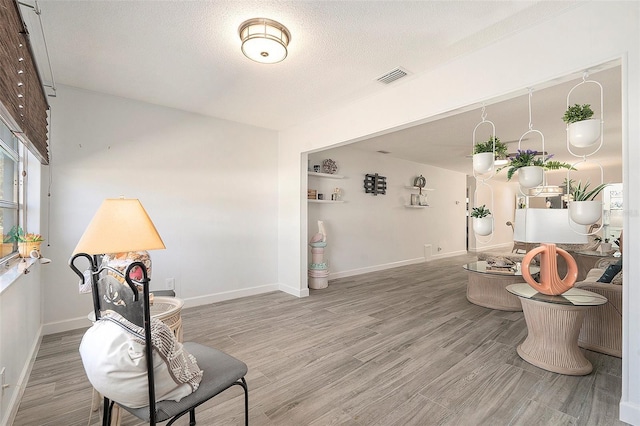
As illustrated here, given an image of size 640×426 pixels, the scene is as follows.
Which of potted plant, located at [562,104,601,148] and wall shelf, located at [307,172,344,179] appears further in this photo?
wall shelf, located at [307,172,344,179]

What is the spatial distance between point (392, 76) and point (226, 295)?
11.6ft

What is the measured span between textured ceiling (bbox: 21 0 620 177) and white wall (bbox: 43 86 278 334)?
35 centimetres

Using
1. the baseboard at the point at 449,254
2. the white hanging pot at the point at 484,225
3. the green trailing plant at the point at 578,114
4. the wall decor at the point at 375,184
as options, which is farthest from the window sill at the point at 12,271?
the baseboard at the point at 449,254

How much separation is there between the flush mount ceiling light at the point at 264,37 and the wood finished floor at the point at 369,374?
2497 millimetres

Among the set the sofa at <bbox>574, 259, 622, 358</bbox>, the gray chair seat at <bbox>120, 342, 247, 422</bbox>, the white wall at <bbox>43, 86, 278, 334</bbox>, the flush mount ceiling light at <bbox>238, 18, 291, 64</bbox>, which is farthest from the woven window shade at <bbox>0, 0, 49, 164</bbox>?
the sofa at <bbox>574, 259, 622, 358</bbox>

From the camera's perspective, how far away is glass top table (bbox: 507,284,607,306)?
231 centimetres

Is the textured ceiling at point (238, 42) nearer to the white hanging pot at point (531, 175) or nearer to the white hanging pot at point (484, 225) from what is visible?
the white hanging pot at point (531, 175)

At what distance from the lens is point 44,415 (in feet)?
6.10

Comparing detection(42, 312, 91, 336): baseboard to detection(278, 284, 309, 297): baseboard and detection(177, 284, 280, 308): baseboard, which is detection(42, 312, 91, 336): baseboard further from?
detection(278, 284, 309, 297): baseboard

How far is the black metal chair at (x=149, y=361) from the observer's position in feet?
3.50

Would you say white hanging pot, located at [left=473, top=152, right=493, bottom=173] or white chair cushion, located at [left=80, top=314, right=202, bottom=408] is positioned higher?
white hanging pot, located at [left=473, top=152, right=493, bottom=173]

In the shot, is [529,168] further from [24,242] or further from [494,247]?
[494,247]

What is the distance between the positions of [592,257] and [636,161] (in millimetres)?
4329

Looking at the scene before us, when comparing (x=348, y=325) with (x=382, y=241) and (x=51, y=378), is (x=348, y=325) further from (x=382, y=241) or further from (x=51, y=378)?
(x=382, y=241)
